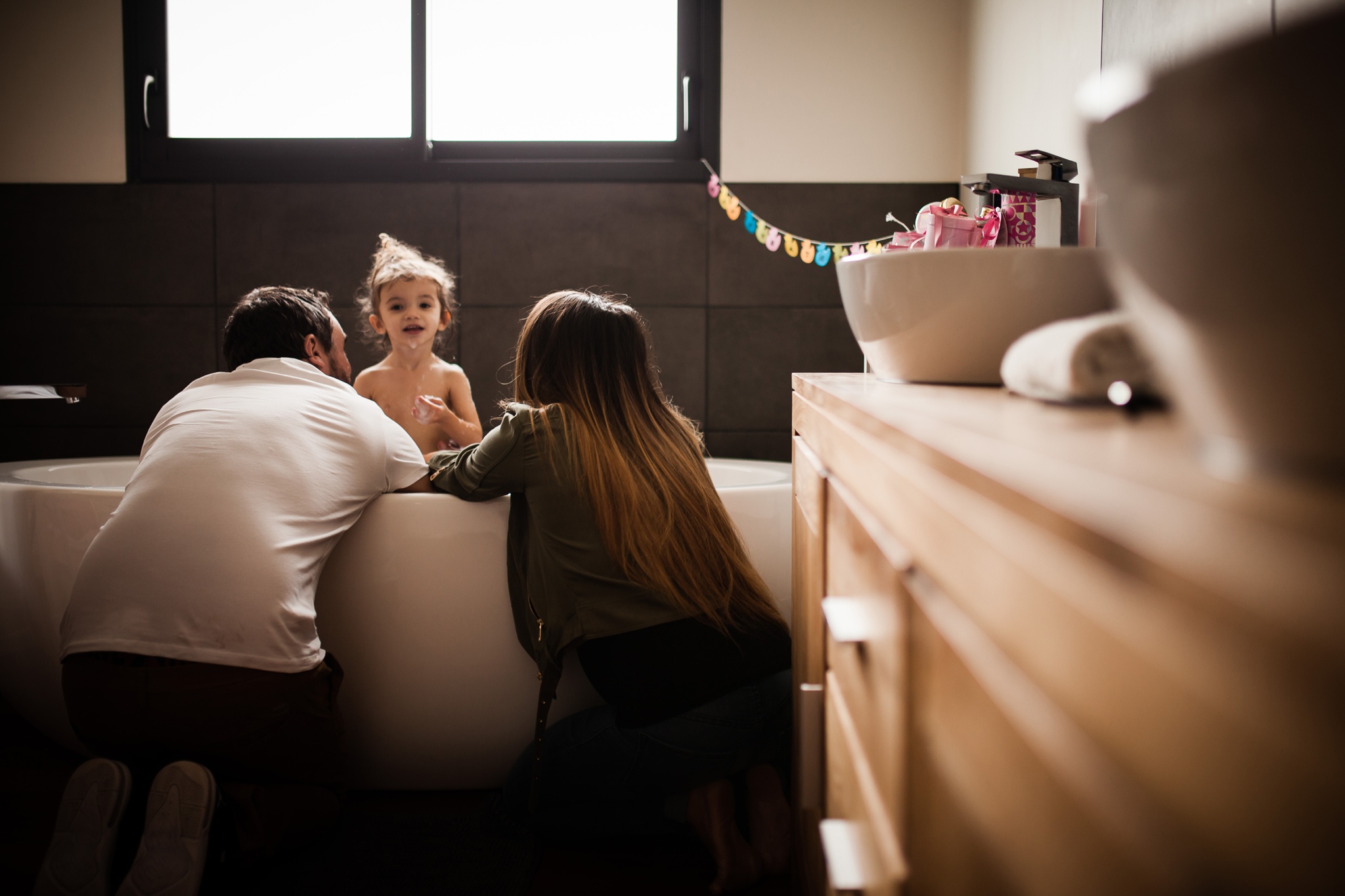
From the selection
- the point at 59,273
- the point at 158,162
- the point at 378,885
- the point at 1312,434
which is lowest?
the point at 378,885

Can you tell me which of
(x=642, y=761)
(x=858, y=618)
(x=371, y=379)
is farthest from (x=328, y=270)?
(x=858, y=618)

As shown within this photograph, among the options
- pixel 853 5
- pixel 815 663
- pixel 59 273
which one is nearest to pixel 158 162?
pixel 59 273

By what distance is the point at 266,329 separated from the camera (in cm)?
148

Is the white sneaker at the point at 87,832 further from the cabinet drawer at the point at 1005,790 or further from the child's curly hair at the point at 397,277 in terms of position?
the child's curly hair at the point at 397,277

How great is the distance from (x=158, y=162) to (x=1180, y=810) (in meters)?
3.26

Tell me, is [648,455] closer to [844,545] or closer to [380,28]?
[844,545]

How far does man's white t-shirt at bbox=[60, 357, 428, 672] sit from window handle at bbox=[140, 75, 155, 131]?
188 centimetres

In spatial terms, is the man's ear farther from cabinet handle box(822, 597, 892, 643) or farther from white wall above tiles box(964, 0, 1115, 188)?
white wall above tiles box(964, 0, 1115, 188)

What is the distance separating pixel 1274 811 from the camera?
0.18 meters

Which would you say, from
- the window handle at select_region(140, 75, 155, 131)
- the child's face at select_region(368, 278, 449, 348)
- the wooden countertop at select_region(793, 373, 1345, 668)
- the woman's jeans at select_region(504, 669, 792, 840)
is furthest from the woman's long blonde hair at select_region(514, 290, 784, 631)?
the window handle at select_region(140, 75, 155, 131)

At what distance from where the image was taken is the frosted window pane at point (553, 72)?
2.75 m

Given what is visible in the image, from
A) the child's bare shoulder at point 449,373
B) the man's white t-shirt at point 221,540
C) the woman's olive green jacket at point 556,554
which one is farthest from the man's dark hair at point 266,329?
the child's bare shoulder at point 449,373

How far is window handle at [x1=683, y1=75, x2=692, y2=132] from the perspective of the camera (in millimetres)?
2691

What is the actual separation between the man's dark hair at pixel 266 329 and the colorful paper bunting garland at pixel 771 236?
5.04ft
